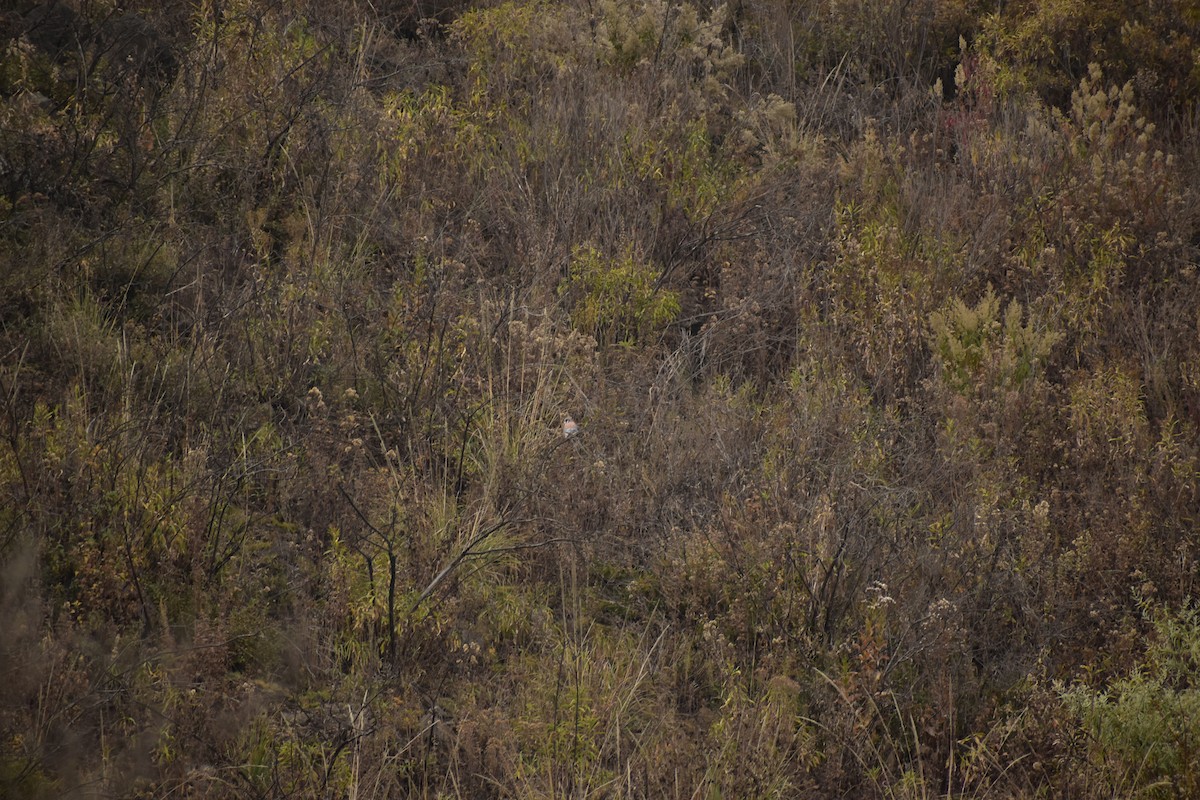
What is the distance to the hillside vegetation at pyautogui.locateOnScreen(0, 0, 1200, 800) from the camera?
308 centimetres

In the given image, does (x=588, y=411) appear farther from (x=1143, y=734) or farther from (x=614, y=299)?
(x=1143, y=734)

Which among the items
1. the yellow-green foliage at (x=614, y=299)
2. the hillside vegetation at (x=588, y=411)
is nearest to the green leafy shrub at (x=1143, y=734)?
the hillside vegetation at (x=588, y=411)

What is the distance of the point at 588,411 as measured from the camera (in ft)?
14.7

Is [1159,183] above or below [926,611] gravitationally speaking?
above

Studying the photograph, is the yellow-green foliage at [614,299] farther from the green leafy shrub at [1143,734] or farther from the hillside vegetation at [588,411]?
the green leafy shrub at [1143,734]

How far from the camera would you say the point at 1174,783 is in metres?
2.99

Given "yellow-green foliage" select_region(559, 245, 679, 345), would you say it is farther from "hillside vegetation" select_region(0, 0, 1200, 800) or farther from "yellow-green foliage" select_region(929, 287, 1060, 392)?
"yellow-green foliage" select_region(929, 287, 1060, 392)

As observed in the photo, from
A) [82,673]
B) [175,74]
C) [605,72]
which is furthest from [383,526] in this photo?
[605,72]

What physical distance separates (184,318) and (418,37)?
4.06m

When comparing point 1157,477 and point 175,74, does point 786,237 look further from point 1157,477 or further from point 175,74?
point 175,74

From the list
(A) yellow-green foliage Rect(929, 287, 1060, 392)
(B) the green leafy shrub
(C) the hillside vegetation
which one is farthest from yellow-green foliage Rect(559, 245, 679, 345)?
(B) the green leafy shrub

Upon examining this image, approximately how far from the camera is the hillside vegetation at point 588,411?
10.1 feet

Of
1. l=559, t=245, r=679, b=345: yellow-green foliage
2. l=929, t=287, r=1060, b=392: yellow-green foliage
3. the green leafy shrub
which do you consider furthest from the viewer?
l=559, t=245, r=679, b=345: yellow-green foliage

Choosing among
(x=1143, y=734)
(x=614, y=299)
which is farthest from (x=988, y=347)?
(x=1143, y=734)
